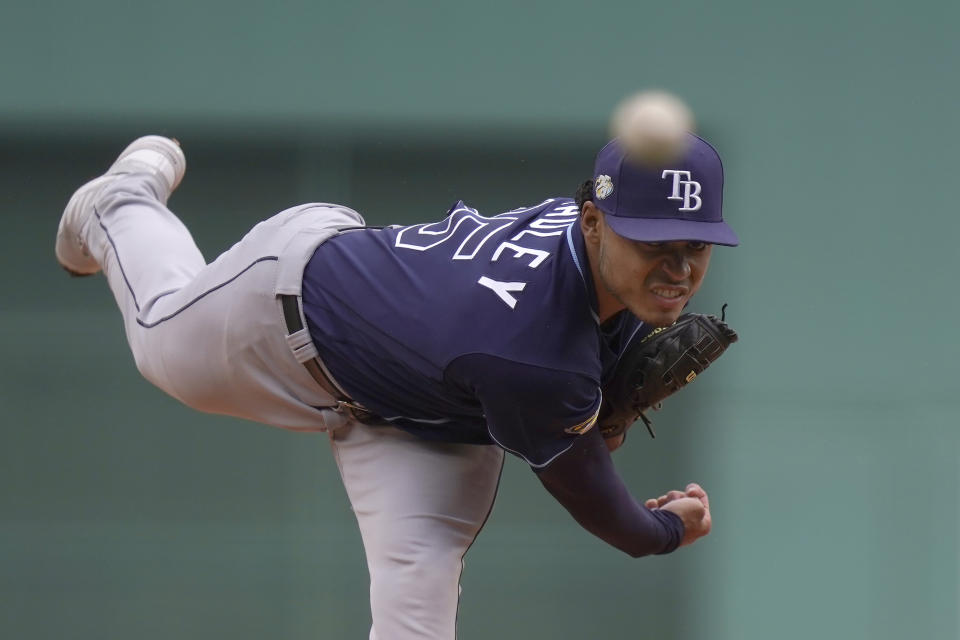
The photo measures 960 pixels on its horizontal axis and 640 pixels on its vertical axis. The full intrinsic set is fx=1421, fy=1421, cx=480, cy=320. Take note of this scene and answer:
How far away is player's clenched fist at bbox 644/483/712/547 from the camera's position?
2363 millimetres

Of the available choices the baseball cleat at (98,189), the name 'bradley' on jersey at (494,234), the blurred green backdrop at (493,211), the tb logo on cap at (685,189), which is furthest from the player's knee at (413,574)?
the blurred green backdrop at (493,211)

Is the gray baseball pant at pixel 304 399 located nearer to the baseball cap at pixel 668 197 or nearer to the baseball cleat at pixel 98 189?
the baseball cleat at pixel 98 189

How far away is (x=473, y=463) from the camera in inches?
90.4

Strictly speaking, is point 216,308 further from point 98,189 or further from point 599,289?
point 599,289

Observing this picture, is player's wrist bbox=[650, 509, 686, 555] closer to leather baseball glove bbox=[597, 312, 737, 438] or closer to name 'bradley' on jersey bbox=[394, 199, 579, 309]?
leather baseball glove bbox=[597, 312, 737, 438]

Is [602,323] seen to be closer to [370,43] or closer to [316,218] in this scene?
[316,218]

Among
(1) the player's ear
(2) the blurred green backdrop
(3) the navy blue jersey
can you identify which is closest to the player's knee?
(3) the navy blue jersey

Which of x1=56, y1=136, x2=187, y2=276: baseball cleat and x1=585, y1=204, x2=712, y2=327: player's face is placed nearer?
x1=585, y1=204, x2=712, y2=327: player's face

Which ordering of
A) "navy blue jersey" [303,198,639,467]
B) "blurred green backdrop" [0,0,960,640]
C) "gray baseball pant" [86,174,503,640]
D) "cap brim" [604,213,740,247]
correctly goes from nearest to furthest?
"cap brim" [604,213,740,247]
"navy blue jersey" [303,198,639,467]
"gray baseball pant" [86,174,503,640]
"blurred green backdrop" [0,0,960,640]

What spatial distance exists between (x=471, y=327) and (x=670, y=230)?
31 centimetres

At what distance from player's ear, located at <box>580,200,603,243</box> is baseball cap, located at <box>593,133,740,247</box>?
1.1 inches

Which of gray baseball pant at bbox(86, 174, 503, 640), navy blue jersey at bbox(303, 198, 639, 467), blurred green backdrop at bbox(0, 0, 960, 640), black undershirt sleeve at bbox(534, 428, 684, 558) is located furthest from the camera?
blurred green backdrop at bbox(0, 0, 960, 640)

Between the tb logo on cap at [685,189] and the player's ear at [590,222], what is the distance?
114 mm

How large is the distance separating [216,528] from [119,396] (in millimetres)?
509
